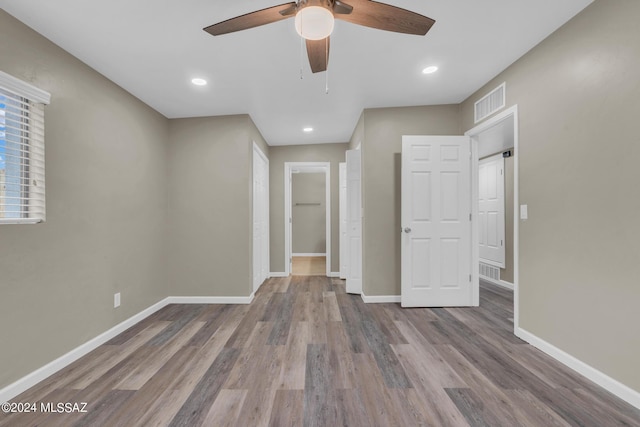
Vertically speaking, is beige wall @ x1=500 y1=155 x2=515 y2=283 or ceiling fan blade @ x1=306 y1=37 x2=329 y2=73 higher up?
ceiling fan blade @ x1=306 y1=37 x2=329 y2=73

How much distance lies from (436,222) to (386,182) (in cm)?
77

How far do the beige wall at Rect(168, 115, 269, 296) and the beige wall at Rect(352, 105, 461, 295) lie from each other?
1.58 meters

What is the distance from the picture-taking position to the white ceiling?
5.54 ft

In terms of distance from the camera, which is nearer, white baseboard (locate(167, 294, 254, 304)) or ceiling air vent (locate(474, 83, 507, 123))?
ceiling air vent (locate(474, 83, 507, 123))

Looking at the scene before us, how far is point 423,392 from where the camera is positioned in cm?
162

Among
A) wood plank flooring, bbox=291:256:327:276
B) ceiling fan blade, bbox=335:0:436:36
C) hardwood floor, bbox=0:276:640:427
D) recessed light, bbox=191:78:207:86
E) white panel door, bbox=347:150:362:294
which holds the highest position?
recessed light, bbox=191:78:207:86

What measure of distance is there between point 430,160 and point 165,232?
3.45m

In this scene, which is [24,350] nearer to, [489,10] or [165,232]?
[165,232]

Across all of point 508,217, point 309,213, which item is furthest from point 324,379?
point 309,213

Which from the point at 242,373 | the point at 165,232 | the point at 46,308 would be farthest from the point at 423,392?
the point at 165,232

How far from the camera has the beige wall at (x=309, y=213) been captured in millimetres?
7129

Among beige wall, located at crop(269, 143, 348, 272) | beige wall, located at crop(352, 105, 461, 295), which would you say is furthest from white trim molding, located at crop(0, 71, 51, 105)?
beige wall, located at crop(269, 143, 348, 272)

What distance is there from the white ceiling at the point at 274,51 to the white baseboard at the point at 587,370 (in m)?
2.44

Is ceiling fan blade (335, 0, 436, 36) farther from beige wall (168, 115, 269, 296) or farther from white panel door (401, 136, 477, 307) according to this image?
beige wall (168, 115, 269, 296)
